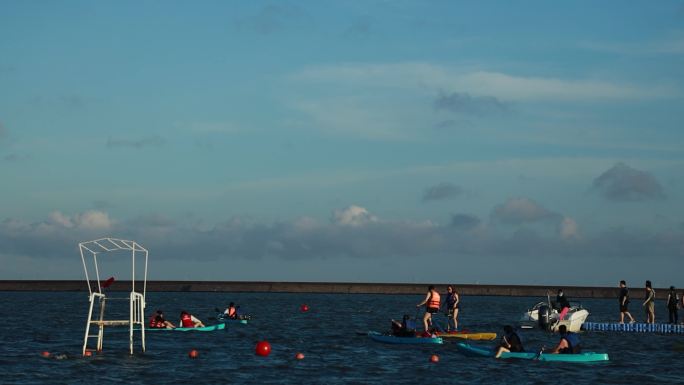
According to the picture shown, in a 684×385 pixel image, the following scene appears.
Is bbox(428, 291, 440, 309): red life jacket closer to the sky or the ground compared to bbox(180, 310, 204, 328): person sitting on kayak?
closer to the sky

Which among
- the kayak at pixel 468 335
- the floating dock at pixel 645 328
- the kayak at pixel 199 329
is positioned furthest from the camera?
the floating dock at pixel 645 328

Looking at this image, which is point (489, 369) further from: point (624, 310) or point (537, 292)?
point (537, 292)

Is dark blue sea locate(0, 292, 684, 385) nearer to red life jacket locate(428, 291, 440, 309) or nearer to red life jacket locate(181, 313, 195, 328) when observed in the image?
red life jacket locate(181, 313, 195, 328)

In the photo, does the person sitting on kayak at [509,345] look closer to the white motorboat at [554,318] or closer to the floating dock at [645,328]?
the white motorboat at [554,318]

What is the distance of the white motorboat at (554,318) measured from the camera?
59.9 m

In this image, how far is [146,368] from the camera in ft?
136

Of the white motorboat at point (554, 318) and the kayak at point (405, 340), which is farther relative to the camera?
the white motorboat at point (554, 318)

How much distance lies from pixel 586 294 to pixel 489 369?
137390 mm

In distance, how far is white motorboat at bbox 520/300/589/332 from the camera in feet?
197

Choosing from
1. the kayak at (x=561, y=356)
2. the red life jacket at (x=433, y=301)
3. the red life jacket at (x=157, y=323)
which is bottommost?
the kayak at (x=561, y=356)

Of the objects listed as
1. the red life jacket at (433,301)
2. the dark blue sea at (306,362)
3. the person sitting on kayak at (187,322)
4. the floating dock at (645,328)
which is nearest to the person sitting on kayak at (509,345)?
the dark blue sea at (306,362)

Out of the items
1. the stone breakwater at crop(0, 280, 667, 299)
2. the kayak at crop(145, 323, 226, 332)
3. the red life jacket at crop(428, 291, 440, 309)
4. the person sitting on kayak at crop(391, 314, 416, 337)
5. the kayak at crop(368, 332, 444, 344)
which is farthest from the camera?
the stone breakwater at crop(0, 280, 667, 299)

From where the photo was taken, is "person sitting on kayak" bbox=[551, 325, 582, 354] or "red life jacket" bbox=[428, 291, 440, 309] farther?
"red life jacket" bbox=[428, 291, 440, 309]

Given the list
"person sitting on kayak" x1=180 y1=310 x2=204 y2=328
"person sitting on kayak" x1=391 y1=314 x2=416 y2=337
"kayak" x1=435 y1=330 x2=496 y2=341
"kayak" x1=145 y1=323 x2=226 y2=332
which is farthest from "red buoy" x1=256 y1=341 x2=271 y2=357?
"person sitting on kayak" x1=180 y1=310 x2=204 y2=328
